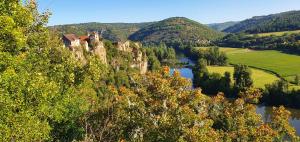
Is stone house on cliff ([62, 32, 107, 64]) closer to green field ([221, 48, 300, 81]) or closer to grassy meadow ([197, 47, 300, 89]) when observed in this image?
grassy meadow ([197, 47, 300, 89])

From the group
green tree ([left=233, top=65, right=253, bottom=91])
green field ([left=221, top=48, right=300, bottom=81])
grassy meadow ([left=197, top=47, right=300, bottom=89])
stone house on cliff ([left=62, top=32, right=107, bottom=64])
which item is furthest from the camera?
green field ([left=221, top=48, right=300, bottom=81])

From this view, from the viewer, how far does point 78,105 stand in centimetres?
2708

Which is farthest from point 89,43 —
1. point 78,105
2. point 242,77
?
point 78,105

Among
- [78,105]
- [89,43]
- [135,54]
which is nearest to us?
[78,105]

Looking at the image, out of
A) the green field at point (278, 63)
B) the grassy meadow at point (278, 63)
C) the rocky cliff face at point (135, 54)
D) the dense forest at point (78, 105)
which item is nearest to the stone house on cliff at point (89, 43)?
the rocky cliff face at point (135, 54)

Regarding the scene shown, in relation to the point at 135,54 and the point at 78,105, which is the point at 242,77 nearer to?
the point at 135,54

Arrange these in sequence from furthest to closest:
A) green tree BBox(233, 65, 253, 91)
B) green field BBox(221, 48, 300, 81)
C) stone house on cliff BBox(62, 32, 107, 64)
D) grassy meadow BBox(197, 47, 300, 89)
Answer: green field BBox(221, 48, 300, 81), grassy meadow BBox(197, 47, 300, 89), stone house on cliff BBox(62, 32, 107, 64), green tree BBox(233, 65, 253, 91)

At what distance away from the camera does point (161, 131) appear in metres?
20.5

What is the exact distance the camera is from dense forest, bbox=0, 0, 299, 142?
60.6ft

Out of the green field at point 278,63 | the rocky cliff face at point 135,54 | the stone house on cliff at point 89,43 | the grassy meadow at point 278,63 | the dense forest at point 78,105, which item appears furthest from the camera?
the rocky cliff face at point 135,54

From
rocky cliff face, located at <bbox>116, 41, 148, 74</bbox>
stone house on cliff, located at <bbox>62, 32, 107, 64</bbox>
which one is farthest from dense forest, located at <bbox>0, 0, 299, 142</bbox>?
rocky cliff face, located at <bbox>116, 41, 148, 74</bbox>

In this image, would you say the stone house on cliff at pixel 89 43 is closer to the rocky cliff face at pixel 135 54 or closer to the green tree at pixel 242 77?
the rocky cliff face at pixel 135 54

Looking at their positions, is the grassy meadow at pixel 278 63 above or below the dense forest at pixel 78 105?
below

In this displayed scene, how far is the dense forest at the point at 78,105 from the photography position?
18466 mm
